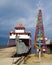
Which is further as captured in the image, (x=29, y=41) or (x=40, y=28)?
(x=40, y=28)

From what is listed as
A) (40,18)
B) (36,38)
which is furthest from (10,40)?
(40,18)

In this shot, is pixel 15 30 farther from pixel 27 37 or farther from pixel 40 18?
pixel 40 18

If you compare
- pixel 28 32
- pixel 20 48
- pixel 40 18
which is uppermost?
pixel 40 18

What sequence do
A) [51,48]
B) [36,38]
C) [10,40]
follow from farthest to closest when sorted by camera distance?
[36,38], [10,40], [51,48]

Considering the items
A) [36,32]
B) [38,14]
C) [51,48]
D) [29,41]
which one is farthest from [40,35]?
[51,48]

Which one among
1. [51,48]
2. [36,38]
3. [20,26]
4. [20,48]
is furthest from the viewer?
[36,38]

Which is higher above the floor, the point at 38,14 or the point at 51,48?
the point at 38,14

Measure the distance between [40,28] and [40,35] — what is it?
12.6ft

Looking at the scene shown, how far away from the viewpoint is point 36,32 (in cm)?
12194

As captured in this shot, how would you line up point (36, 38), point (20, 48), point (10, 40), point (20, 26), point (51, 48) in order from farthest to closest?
point (36, 38), point (10, 40), point (20, 26), point (51, 48), point (20, 48)

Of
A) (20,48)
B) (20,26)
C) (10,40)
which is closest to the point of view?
(20,48)

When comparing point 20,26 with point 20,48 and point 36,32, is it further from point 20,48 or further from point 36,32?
point 20,48

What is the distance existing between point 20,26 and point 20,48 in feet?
164

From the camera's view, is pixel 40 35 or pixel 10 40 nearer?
pixel 10 40
